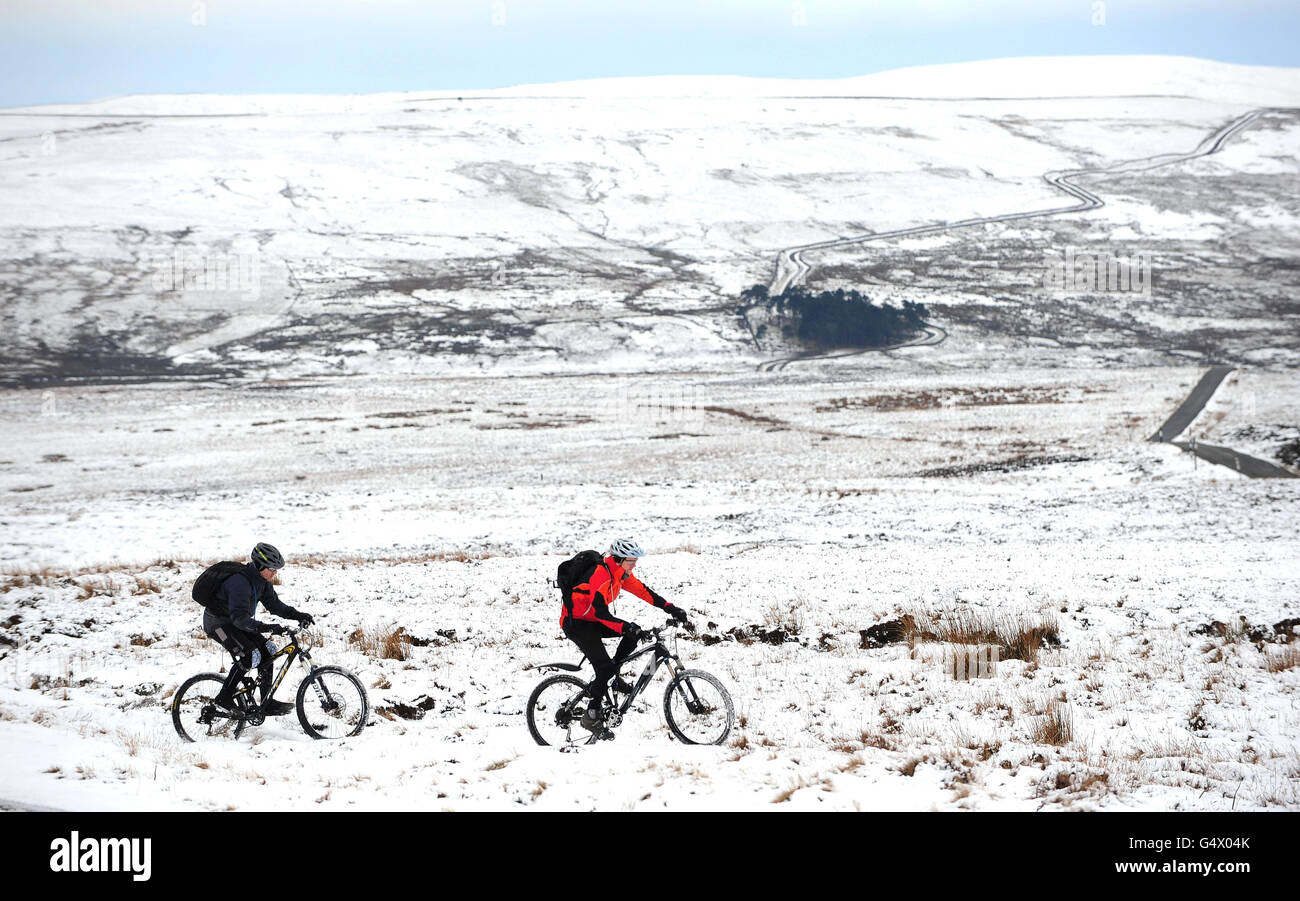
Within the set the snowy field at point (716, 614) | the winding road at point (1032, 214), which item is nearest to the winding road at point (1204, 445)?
the snowy field at point (716, 614)

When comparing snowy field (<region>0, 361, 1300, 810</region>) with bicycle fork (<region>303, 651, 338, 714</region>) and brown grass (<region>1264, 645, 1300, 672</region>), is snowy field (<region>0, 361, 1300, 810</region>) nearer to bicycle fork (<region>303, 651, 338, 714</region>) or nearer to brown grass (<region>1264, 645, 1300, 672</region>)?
brown grass (<region>1264, 645, 1300, 672</region>)

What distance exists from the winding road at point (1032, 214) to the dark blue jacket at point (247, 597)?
83.1 m

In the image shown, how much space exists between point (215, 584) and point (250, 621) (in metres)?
0.51

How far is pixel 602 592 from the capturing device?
9.70 metres

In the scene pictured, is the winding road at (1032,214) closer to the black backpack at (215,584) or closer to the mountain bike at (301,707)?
the mountain bike at (301,707)

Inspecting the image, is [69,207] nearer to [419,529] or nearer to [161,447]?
[161,447]

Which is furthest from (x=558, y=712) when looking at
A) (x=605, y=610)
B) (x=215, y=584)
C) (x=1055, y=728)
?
(x=1055, y=728)

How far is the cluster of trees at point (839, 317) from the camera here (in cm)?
10375

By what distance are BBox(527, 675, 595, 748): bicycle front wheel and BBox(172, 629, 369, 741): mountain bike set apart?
6.35 ft

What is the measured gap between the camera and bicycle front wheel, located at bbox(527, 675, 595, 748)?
33.1 feet

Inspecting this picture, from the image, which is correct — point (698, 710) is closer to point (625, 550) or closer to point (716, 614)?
point (625, 550)

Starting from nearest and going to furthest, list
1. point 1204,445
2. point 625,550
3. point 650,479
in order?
1. point 625,550
2. point 650,479
3. point 1204,445

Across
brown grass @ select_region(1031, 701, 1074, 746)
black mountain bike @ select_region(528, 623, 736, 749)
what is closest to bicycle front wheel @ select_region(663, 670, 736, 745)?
black mountain bike @ select_region(528, 623, 736, 749)
